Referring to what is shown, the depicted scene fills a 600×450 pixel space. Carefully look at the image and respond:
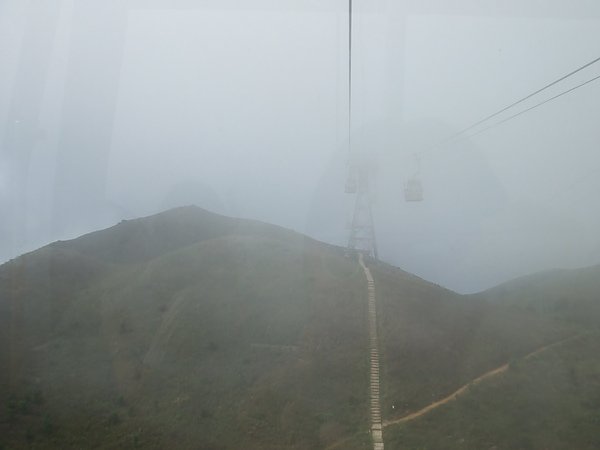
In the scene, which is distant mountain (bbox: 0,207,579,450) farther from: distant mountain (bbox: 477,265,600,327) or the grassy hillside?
distant mountain (bbox: 477,265,600,327)

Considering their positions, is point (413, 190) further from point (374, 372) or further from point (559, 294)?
point (559, 294)

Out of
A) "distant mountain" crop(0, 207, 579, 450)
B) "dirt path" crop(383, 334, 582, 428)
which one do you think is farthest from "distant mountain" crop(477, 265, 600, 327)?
"dirt path" crop(383, 334, 582, 428)

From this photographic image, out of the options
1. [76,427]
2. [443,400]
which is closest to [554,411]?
[443,400]

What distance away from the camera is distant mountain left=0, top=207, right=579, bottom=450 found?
63.6 ft

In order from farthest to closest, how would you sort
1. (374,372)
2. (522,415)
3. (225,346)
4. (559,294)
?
(559,294) < (225,346) < (374,372) < (522,415)

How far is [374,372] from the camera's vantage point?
23.3 m

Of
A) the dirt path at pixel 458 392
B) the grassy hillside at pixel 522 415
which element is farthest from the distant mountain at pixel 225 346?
the grassy hillside at pixel 522 415

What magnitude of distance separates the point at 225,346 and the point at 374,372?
7903 millimetres

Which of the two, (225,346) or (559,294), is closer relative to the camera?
(225,346)

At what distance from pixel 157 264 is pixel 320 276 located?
1185 centimetres

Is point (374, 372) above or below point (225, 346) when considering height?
below

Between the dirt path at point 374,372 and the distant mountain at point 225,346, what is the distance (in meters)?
0.39

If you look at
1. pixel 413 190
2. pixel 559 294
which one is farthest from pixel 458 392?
pixel 559 294

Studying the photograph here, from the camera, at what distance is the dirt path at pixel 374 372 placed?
18.9 m
